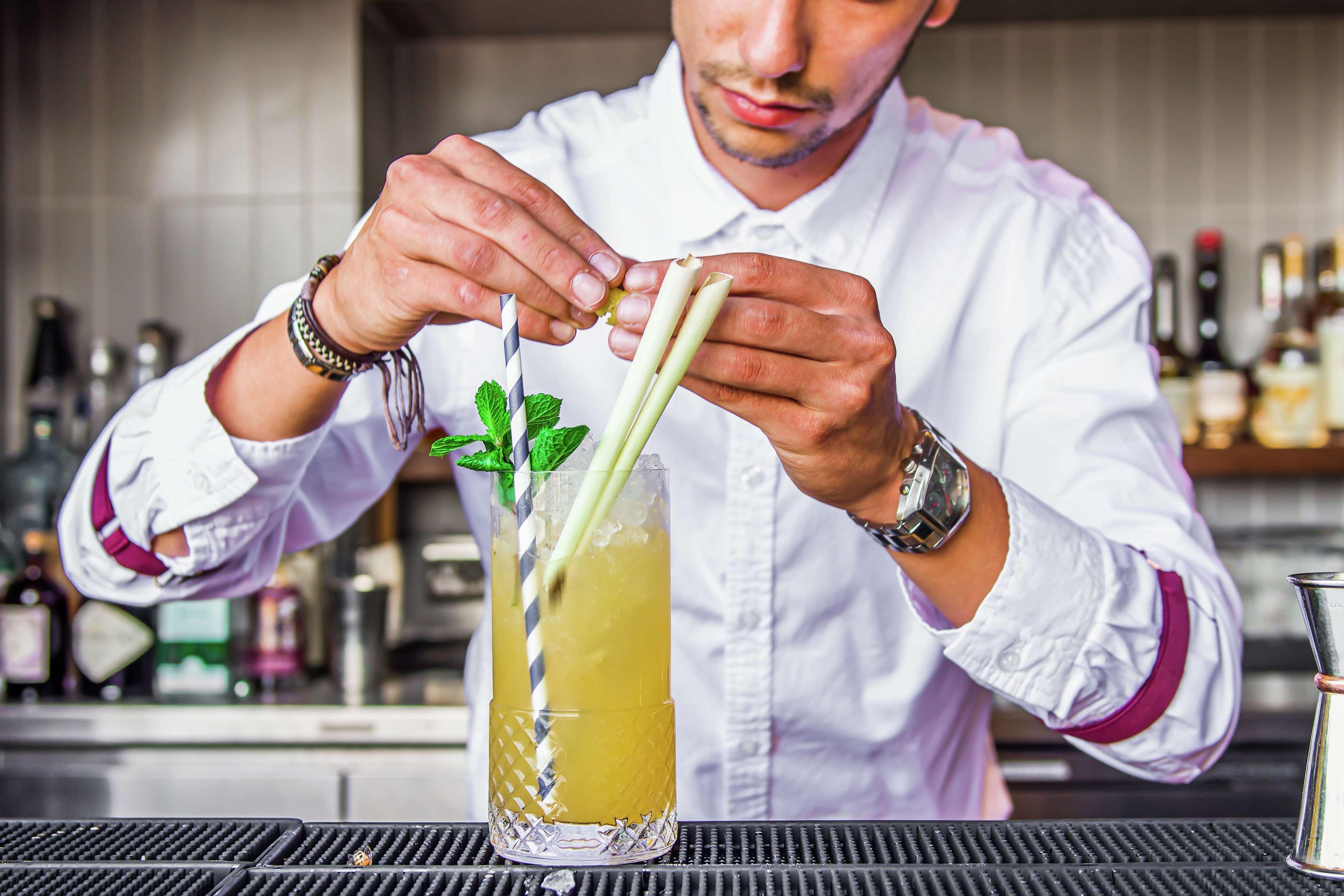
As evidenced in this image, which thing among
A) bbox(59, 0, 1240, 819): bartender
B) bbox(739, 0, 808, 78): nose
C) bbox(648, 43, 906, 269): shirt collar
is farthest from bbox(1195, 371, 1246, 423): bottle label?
bbox(739, 0, 808, 78): nose

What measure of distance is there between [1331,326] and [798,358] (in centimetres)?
218

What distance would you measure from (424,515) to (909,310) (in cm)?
169

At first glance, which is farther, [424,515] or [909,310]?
[424,515]

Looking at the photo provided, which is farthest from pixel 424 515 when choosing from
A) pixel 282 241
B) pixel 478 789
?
pixel 478 789

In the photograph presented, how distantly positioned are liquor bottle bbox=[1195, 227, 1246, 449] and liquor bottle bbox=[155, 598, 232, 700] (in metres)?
1.98

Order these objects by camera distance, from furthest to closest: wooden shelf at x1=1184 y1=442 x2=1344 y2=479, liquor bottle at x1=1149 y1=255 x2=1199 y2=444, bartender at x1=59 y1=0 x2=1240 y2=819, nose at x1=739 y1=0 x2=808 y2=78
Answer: liquor bottle at x1=1149 y1=255 x2=1199 y2=444 < wooden shelf at x1=1184 y1=442 x2=1344 y2=479 < nose at x1=739 y1=0 x2=808 y2=78 < bartender at x1=59 y1=0 x2=1240 y2=819

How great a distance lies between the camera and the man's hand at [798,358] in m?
0.72

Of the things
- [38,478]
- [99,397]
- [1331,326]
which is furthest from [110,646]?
[1331,326]

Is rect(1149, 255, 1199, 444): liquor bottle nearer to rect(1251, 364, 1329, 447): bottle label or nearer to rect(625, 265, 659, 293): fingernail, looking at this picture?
rect(1251, 364, 1329, 447): bottle label

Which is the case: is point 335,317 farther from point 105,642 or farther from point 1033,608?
point 105,642

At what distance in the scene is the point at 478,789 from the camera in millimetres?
1373

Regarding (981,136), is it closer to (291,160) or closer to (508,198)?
(508,198)

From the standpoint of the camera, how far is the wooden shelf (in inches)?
94.5

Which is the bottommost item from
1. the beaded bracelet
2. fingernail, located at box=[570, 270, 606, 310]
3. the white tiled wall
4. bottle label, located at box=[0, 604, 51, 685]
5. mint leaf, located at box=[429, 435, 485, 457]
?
bottle label, located at box=[0, 604, 51, 685]
